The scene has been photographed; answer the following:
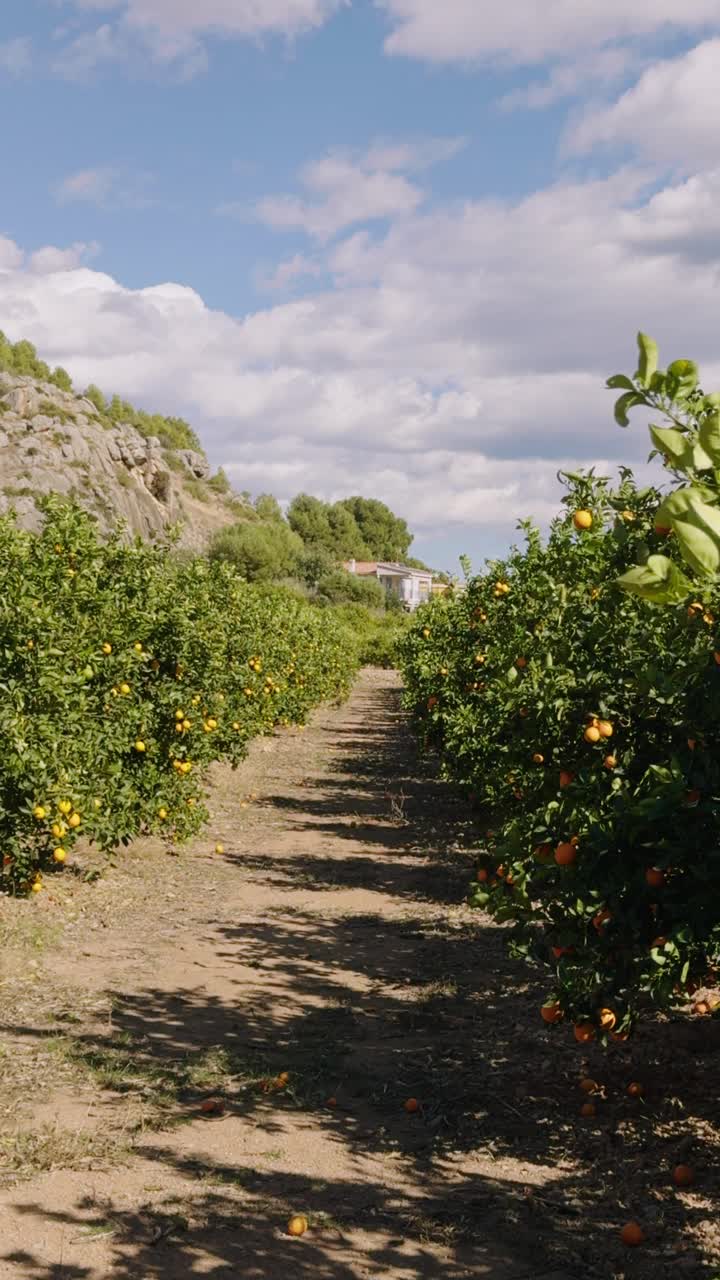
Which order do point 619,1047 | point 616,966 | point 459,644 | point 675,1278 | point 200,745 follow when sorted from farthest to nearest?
1. point 459,644
2. point 200,745
3. point 619,1047
4. point 616,966
5. point 675,1278

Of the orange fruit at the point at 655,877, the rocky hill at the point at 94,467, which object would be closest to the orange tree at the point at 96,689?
the orange fruit at the point at 655,877

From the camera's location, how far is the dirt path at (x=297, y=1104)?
3.95 meters

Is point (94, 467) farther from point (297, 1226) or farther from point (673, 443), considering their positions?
point (673, 443)

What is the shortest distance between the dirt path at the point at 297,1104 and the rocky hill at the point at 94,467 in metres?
48.8

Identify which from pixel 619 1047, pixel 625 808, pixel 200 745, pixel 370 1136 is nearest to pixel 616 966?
pixel 625 808

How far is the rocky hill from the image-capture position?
229 ft

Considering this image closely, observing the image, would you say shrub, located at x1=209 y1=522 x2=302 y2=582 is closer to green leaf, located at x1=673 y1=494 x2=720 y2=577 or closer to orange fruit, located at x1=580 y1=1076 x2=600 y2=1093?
orange fruit, located at x1=580 y1=1076 x2=600 y2=1093

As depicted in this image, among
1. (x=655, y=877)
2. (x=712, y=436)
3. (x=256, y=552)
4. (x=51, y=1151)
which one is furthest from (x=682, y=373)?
(x=256, y=552)

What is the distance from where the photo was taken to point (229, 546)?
6994cm

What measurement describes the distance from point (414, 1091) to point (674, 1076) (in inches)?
52.1

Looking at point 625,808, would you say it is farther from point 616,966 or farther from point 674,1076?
point 674,1076

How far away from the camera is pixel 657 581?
1.43 m

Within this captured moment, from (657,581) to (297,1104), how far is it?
4.53 metres

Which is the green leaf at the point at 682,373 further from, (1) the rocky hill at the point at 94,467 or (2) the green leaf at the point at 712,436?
(1) the rocky hill at the point at 94,467
